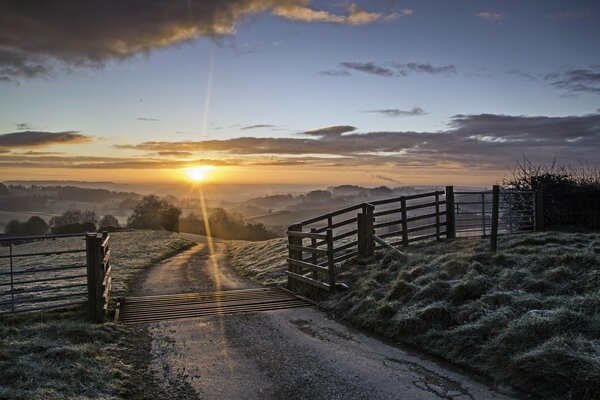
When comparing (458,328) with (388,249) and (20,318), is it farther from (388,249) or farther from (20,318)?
(20,318)

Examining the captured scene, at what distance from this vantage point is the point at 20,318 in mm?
8648

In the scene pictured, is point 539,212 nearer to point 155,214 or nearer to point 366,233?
point 366,233

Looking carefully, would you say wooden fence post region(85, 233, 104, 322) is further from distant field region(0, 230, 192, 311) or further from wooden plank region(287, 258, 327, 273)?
wooden plank region(287, 258, 327, 273)

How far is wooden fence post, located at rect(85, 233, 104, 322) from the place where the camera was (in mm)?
9078

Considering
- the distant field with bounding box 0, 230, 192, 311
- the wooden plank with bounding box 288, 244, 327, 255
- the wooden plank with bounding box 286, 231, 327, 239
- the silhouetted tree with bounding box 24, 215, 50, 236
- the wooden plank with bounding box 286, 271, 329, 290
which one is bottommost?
the silhouetted tree with bounding box 24, 215, 50, 236

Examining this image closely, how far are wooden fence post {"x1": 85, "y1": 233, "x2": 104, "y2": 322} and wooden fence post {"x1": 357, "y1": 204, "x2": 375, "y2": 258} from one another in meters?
7.11

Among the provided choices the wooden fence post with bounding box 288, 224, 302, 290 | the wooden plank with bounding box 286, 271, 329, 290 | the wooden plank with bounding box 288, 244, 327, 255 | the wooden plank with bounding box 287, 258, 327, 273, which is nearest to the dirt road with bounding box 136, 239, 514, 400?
the wooden plank with bounding box 286, 271, 329, 290

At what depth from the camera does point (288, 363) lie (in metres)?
6.95

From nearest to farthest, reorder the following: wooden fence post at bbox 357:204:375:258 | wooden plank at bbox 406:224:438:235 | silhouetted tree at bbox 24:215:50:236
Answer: wooden fence post at bbox 357:204:375:258
wooden plank at bbox 406:224:438:235
silhouetted tree at bbox 24:215:50:236

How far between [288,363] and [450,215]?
35.6ft

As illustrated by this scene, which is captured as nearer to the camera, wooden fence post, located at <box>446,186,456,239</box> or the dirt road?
the dirt road

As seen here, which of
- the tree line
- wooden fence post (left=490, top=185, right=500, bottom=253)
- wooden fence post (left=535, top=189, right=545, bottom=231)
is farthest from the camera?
the tree line

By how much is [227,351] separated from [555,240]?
10.4 metres

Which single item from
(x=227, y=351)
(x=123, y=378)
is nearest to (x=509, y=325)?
(x=227, y=351)
